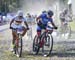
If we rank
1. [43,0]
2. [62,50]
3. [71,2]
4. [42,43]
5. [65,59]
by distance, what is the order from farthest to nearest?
1. [43,0]
2. [71,2]
3. [62,50]
4. [42,43]
5. [65,59]

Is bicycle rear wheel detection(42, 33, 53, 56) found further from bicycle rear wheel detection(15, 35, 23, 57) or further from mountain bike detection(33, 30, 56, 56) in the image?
bicycle rear wheel detection(15, 35, 23, 57)

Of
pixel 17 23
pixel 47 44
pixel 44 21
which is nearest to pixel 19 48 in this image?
pixel 17 23

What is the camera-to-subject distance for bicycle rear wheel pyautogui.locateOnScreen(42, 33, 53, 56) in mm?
13863

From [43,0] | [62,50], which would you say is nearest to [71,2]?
[43,0]

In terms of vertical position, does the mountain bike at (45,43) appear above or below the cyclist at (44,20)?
below

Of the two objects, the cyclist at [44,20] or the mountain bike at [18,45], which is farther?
the cyclist at [44,20]

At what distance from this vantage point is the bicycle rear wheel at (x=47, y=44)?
13.9m

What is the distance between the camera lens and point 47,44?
1392cm

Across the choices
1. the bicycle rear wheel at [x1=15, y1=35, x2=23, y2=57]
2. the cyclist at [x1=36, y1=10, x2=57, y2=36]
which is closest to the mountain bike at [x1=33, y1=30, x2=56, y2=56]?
the cyclist at [x1=36, y1=10, x2=57, y2=36]

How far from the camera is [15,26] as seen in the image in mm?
14133

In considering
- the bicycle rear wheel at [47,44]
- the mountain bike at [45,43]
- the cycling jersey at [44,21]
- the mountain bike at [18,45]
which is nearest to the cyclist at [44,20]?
the cycling jersey at [44,21]

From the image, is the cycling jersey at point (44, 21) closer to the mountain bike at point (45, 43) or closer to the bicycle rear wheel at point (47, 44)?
the mountain bike at point (45, 43)

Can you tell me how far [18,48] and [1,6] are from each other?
74275 millimetres

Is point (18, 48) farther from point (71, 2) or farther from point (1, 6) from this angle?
point (1, 6)
